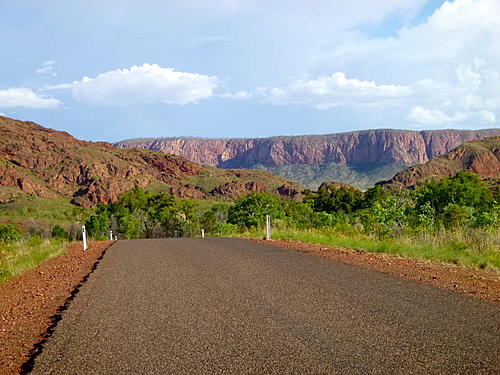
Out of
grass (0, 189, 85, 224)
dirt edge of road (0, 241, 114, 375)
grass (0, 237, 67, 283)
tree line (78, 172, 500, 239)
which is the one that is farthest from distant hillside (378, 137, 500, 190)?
dirt edge of road (0, 241, 114, 375)

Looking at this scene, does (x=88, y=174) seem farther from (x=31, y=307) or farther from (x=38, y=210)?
(x=31, y=307)

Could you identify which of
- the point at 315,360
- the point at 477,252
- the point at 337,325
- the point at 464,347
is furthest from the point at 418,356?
the point at 477,252

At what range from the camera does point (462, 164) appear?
10831cm

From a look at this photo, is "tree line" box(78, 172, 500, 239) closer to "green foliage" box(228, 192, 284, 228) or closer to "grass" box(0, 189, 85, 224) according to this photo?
"green foliage" box(228, 192, 284, 228)

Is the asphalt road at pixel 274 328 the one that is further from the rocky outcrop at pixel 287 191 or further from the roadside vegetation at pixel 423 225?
the rocky outcrop at pixel 287 191

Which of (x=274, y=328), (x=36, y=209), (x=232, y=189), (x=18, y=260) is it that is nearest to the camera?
(x=274, y=328)

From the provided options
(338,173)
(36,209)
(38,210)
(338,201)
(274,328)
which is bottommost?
(38,210)

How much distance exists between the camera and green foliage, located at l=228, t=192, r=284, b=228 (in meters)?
46.9

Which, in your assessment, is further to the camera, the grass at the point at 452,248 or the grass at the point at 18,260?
the grass at the point at 18,260

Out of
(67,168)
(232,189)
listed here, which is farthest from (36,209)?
(232,189)

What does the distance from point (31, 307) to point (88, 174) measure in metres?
119

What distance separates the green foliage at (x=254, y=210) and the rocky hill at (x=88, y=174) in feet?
202

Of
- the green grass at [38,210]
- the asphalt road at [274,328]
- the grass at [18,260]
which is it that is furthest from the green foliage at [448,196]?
the green grass at [38,210]

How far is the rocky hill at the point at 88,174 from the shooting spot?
112m
